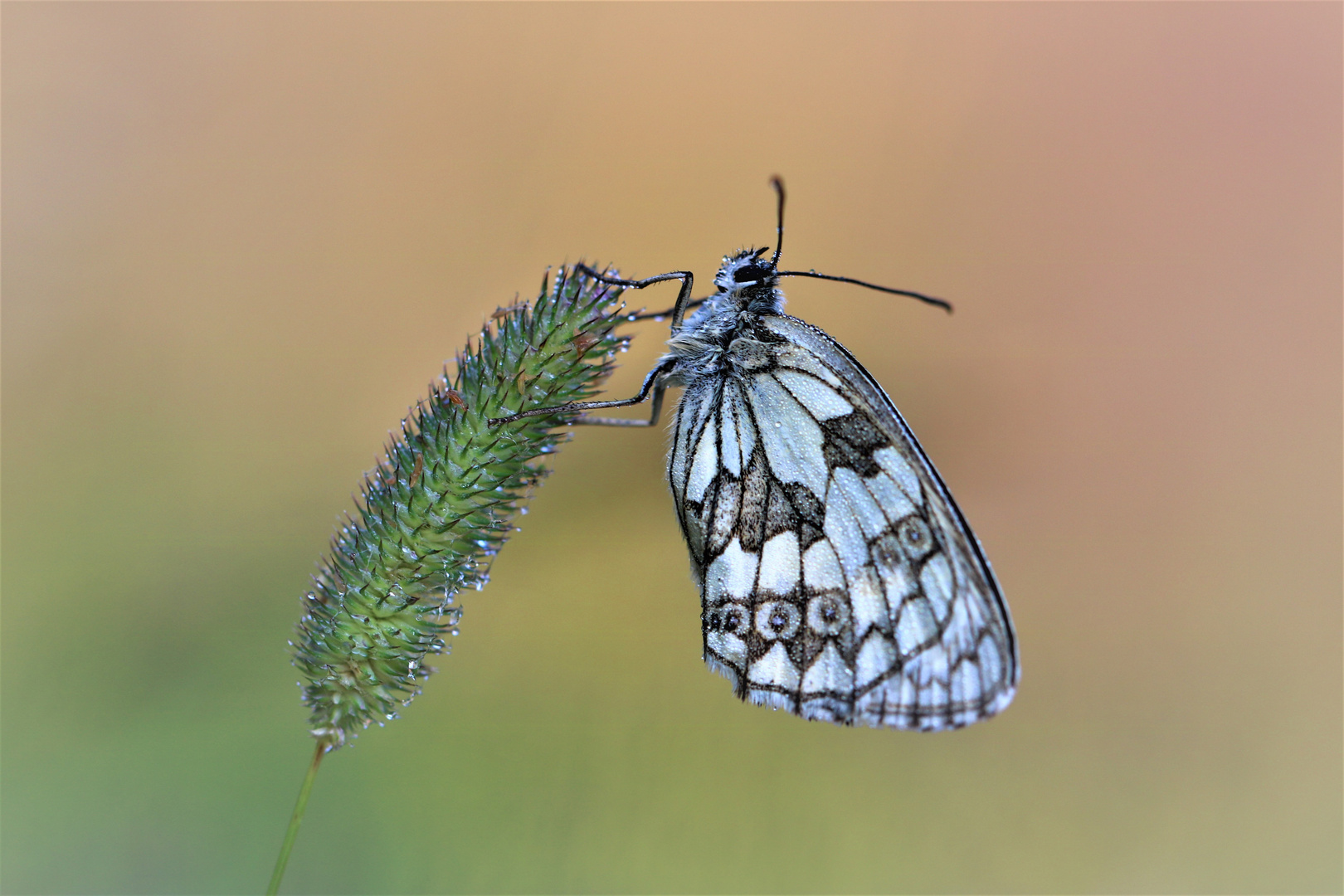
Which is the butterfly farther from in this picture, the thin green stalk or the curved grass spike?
the thin green stalk

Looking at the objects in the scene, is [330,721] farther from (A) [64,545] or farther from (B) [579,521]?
(A) [64,545]

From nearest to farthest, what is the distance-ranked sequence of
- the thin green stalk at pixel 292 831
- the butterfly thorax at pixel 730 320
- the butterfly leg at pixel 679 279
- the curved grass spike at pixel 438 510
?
the thin green stalk at pixel 292 831 → the curved grass spike at pixel 438 510 → the butterfly leg at pixel 679 279 → the butterfly thorax at pixel 730 320

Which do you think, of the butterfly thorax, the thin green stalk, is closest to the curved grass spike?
the thin green stalk

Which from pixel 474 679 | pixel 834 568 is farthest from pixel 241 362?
pixel 834 568

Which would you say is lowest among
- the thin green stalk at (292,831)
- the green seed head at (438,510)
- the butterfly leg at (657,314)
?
the thin green stalk at (292,831)

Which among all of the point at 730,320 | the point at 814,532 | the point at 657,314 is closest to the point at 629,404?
the point at 657,314

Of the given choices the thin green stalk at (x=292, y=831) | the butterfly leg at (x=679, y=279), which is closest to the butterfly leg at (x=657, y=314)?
the butterfly leg at (x=679, y=279)

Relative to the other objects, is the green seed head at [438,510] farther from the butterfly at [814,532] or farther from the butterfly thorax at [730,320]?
the butterfly thorax at [730,320]

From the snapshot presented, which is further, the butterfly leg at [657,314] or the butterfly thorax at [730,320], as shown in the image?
the butterfly thorax at [730,320]
